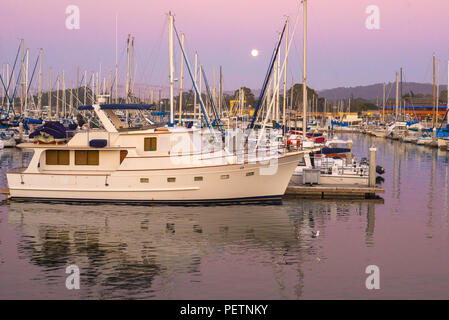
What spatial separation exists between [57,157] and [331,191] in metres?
14.5

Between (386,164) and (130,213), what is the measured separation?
31.1 meters

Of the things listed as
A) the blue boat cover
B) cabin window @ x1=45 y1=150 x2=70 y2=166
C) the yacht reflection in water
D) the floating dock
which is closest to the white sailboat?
cabin window @ x1=45 y1=150 x2=70 y2=166

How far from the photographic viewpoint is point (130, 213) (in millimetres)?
→ 25891

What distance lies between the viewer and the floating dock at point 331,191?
29734 millimetres

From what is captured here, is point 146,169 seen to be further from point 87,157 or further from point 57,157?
point 57,157

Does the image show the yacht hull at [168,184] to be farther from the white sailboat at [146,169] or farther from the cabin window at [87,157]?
the cabin window at [87,157]

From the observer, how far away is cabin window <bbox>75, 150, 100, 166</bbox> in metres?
27.5

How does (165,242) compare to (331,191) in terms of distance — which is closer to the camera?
(165,242)

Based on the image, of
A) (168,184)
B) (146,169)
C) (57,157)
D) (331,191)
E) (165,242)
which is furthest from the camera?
(331,191)

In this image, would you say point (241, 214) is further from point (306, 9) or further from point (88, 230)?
point (306, 9)

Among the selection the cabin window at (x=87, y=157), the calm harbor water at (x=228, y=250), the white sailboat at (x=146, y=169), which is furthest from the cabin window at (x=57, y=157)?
the calm harbor water at (x=228, y=250)

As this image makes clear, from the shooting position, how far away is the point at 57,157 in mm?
27719

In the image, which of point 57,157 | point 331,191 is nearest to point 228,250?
point 331,191
